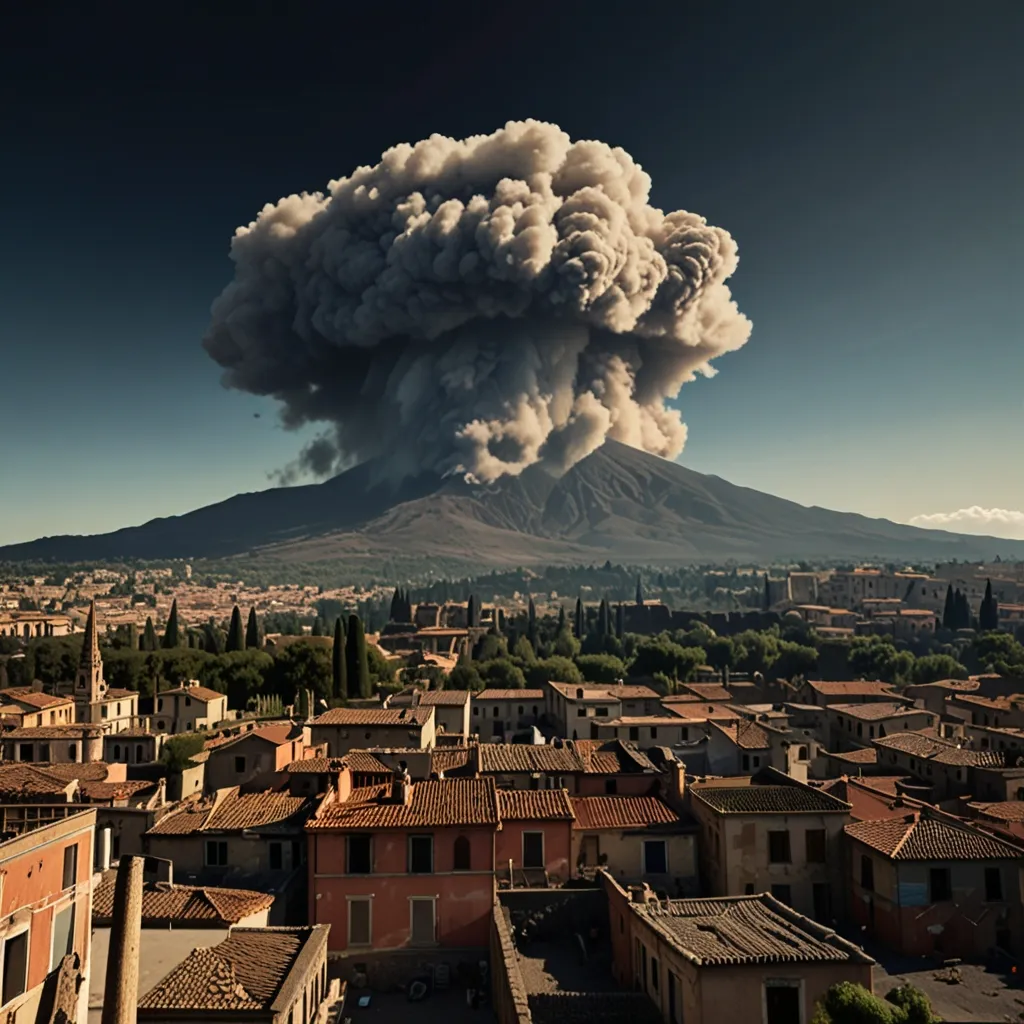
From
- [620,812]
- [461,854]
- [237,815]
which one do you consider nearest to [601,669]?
[620,812]

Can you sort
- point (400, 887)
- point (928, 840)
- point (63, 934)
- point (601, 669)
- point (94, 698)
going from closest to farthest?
1. point (63, 934)
2. point (400, 887)
3. point (928, 840)
4. point (94, 698)
5. point (601, 669)

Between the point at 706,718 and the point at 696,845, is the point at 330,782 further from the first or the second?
the point at 706,718

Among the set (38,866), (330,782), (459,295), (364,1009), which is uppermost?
(459,295)

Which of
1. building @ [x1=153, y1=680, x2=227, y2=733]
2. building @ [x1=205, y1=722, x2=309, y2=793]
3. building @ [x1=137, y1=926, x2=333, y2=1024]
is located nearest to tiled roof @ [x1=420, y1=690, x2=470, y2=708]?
building @ [x1=205, y1=722, x2=309, y2=793]

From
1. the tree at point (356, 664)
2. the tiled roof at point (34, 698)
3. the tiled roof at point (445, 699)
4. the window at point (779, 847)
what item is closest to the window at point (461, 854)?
the window at point (779, 847)

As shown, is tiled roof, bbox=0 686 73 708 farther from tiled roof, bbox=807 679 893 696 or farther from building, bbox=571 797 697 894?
tiled roof, bbox=807 679 893 696

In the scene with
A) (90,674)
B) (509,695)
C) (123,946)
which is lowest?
(509,695)

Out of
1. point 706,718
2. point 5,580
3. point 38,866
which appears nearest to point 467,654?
point 706,718

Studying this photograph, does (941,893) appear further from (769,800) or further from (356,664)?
(356,664)
